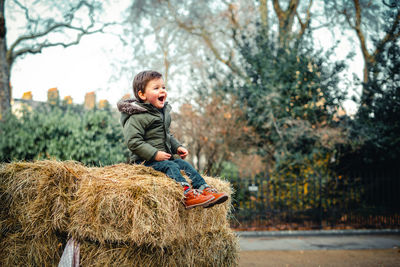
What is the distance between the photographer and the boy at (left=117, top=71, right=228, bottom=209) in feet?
11.2

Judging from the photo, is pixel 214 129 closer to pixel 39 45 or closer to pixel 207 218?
pixel 207 218

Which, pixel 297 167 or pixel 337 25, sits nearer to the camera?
pixel 297 167

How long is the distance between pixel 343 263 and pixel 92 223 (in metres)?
4.37

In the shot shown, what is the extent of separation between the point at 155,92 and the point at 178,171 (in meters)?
0.86

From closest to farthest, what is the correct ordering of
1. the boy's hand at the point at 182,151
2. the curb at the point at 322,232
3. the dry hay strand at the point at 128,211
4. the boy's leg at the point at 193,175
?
the dry hay strand at the point at 128,211, the boy's leg at the point at 193,175, the boy's hand at the point at 182,151, the curb at the point at 322,232

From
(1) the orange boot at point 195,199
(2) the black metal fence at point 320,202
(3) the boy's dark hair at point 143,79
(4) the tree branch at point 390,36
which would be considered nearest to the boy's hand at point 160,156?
(1) the orange boot at point 195,199

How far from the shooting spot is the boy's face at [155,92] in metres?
3.62

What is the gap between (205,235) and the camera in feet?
12.1

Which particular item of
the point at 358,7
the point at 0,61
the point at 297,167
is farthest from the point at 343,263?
the point at 0,61

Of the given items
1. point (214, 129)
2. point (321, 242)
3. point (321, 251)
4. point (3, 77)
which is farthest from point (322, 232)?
point (3, 77)

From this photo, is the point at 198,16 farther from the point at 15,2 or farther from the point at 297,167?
the point at 297,167

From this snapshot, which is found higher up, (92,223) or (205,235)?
(92,223)

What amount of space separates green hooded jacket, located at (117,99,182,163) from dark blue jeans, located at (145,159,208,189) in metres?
0.11

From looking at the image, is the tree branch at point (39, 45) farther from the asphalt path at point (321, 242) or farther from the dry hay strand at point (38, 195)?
the dry hay strand at point (38, 195)
